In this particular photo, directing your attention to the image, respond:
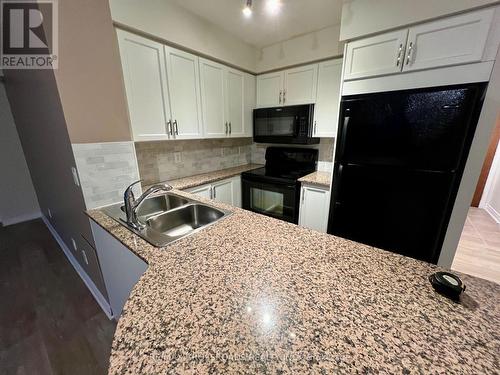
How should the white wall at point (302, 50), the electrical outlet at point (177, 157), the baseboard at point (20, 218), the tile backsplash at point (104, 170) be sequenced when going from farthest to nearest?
the baseboard at point (20, 218) < the electrical outlet at point (177, 157) < the white wall at point (302, 50) < the tile backsplash at point (104, 170)

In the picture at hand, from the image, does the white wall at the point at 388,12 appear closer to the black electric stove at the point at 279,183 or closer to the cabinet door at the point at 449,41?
the cabinet door at the point at 449,41

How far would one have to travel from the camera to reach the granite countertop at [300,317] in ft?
1.44

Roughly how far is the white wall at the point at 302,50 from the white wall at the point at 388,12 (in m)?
0.46

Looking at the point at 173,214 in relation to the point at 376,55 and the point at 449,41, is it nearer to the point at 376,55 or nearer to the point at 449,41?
the point at 376,55

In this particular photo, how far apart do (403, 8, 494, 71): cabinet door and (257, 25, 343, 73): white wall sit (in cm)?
77

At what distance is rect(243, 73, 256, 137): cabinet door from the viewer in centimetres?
261

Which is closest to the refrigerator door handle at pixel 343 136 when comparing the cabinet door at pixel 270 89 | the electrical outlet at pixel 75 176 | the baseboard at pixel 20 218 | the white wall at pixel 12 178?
the cabinet door at pixel 270 89

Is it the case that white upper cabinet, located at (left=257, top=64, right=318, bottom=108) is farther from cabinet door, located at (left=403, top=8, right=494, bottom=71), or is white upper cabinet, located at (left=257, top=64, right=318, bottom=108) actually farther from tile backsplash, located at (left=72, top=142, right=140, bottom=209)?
tile backsplash, located at (left=72, top=142, right=140, bottom=209)

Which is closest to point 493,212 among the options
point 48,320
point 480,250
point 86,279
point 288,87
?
point 480,250

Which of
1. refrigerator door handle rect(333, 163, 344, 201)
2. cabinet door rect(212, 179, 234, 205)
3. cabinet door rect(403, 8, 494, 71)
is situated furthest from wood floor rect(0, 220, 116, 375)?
cabinet door rect(403, 8, 494, 71)

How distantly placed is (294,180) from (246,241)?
4.71ft

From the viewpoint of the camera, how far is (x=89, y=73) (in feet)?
4.09

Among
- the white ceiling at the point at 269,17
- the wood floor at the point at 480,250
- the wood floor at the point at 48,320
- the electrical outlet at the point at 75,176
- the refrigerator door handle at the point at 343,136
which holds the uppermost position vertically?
the white ceiling at the point at 269,17

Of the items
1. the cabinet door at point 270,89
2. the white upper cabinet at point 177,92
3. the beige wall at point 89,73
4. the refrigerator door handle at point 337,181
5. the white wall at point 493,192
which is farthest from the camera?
the white wall at point 493,192
